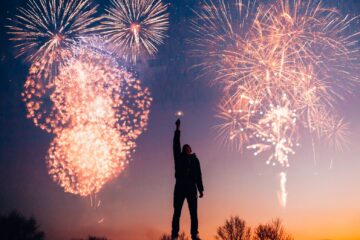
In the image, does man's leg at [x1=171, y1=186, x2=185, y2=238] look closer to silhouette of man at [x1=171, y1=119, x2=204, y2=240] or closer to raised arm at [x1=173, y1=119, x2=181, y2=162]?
silhouette of man at [x1=171, y1=119, x2=204, y2=240]

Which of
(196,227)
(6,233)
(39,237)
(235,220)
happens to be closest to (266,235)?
(235,220)

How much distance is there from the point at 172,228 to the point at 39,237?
114ft

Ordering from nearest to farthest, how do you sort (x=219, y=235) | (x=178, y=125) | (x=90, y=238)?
(x=178, y=125) → (x=219, y=235) → (x=90, y=238)

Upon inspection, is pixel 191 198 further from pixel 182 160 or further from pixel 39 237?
pixel 39 237

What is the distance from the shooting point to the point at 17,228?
131ft

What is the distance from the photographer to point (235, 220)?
41.1 metres

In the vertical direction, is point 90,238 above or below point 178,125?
below

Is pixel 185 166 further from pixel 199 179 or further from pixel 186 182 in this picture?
pixel 199 179

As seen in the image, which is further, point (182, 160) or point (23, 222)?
point (23, 222)

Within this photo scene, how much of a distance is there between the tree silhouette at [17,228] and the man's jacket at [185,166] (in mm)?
34833

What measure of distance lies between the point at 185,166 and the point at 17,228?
3579 centimetres

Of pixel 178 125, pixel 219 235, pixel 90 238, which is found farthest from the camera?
pixel 90 238

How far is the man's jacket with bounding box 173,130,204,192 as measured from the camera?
9.56 meters

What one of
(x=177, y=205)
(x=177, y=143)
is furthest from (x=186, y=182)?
(x=177, y=143)
